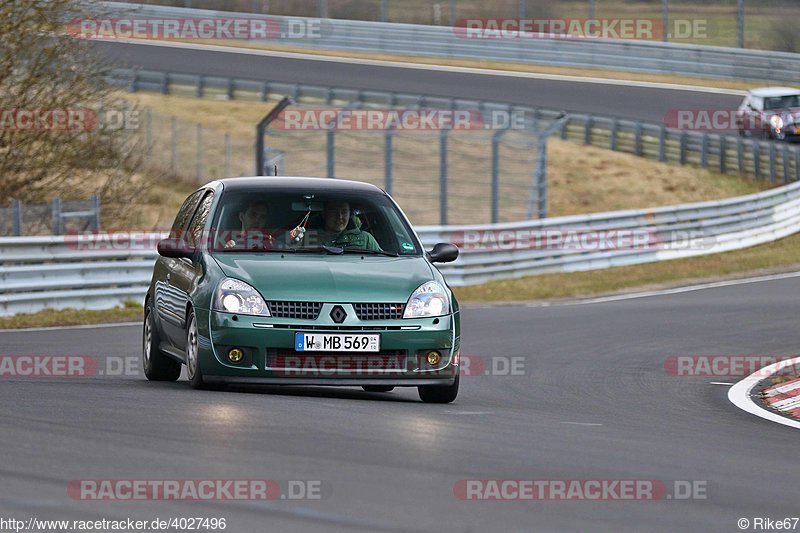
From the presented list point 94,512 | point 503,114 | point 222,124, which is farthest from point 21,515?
point 222,124

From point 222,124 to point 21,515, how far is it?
1457 inches

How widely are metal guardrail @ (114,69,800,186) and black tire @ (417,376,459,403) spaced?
2746 centimetres

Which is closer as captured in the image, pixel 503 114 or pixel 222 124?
pixel 503 114

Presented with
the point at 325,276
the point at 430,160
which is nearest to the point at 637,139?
the point at 430,160

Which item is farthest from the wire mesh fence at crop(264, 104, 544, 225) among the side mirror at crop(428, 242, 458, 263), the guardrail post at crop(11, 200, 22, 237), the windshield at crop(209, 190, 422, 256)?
the side mirror at crop(428, 242, 458, 263)

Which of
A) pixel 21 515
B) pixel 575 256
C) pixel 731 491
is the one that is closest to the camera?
pixel 21 515

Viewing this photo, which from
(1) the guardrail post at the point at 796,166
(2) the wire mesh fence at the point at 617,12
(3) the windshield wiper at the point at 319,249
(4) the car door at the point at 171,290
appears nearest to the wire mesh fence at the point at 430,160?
(2) the wire mesh fence at the point at 617,12

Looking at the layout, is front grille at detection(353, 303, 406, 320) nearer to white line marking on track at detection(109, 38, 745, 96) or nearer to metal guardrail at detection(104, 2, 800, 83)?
metal guardrail at detection(104, 2, 800, 83)

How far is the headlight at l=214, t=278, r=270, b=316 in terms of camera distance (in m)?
9.49

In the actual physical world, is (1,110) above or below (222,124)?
above

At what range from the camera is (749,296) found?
72.7 feet

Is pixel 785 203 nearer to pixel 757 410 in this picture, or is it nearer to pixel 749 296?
→ pixel 749 296

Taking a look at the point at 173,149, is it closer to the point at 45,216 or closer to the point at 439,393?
the point at 45,216

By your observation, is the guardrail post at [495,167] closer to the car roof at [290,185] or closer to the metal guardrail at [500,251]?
the metal guardrail at [500,251]
